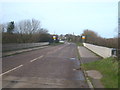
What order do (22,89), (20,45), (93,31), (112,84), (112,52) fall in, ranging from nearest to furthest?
(22,89)
(112,84)
(112,52)
(20,45)
(93,31)

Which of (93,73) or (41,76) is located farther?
(93,73)

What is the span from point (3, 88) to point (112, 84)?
435 centimetres

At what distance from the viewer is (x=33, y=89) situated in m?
6.95

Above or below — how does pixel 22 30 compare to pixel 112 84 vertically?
above

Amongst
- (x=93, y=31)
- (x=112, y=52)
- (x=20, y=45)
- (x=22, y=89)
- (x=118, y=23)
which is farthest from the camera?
(x=93, y=31)

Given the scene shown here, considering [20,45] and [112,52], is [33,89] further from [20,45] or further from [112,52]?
[20,45]

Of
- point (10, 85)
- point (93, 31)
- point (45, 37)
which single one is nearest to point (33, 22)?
point (45, 37)

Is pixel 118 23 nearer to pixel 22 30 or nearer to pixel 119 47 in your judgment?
pixel 119 47

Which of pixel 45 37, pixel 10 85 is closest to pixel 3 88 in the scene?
pixel 10 85

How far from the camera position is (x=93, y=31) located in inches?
4166

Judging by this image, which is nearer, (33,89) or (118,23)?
(33,89)

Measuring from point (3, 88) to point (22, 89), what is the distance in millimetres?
768

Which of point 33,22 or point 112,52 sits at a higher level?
point 33,22

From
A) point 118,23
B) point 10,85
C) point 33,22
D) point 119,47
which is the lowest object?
point 10,85
